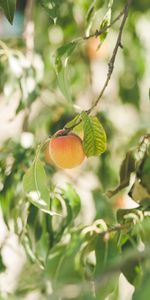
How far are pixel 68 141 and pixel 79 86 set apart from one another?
1171 millimetres

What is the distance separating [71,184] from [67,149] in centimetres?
44

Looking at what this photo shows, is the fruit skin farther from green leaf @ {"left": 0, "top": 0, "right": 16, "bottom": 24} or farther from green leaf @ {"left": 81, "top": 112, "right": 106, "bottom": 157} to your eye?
green leaf @ {"left": 0, "top": 0, "right": 16, "bottom": 24}

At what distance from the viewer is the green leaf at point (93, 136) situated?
95 cm

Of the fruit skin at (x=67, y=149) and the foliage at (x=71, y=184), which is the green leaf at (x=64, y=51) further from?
the fruit skin at (x=67, y=149)

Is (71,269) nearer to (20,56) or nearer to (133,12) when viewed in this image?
(20,56)

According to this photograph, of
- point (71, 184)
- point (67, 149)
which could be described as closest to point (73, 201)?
point (71, 184)

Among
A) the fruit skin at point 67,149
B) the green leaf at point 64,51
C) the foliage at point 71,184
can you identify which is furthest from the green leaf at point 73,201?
the green leaf at point 64,51

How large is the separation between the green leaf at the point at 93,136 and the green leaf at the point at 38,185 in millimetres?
76

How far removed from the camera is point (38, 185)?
0.95 metres

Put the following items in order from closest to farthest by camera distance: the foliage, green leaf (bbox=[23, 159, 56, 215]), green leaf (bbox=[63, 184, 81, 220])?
the foliage → green leaf (bbox=[23, 159, 56, 215]) → green leaf (bbox=[63, 184, 81, 220])

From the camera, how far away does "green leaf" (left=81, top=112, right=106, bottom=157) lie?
949 mm

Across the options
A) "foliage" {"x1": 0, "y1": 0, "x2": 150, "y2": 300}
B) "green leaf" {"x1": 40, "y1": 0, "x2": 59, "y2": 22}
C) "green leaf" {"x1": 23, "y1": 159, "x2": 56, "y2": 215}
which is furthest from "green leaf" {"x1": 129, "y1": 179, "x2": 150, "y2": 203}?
"green leaf" {"x1": 40, "y1": 0, "x2": 59, "y2": 22}

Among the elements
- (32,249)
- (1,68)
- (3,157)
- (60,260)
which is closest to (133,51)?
(1,68)

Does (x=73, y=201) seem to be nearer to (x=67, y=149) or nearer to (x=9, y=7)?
(x=67, y=149)
